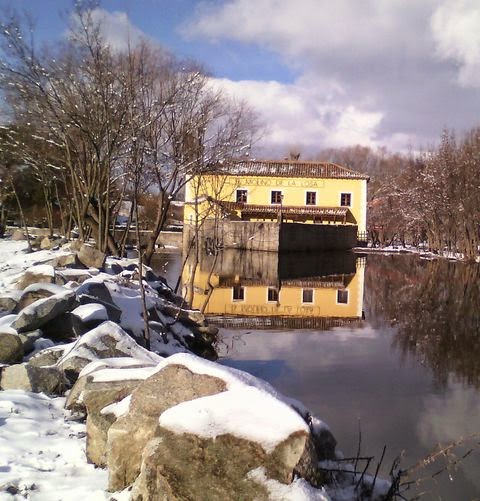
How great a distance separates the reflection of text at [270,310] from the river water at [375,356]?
3cm

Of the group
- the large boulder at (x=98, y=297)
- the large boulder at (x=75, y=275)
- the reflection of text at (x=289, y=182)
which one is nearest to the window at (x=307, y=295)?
the large boulder at (x=75, y=275)

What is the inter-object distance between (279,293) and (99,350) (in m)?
14.0

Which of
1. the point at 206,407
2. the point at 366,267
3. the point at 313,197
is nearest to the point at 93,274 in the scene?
the point at 206,407

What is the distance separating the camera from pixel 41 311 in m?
6.84

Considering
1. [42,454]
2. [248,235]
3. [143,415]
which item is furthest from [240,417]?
[248,235]

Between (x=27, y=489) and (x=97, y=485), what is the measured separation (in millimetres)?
424

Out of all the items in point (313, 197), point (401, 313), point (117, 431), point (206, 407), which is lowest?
point (401, 313)

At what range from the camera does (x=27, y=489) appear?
3.57m

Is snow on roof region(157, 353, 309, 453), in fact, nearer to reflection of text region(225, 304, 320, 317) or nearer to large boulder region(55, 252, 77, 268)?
large boulder region(55, 252, 77, 268)

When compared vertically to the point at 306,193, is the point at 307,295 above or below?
below

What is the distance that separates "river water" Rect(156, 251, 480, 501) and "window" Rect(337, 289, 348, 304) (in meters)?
0.03

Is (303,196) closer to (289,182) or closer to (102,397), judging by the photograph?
(289,182)

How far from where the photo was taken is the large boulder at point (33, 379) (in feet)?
17.8

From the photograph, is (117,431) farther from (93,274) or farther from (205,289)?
(205,289)
